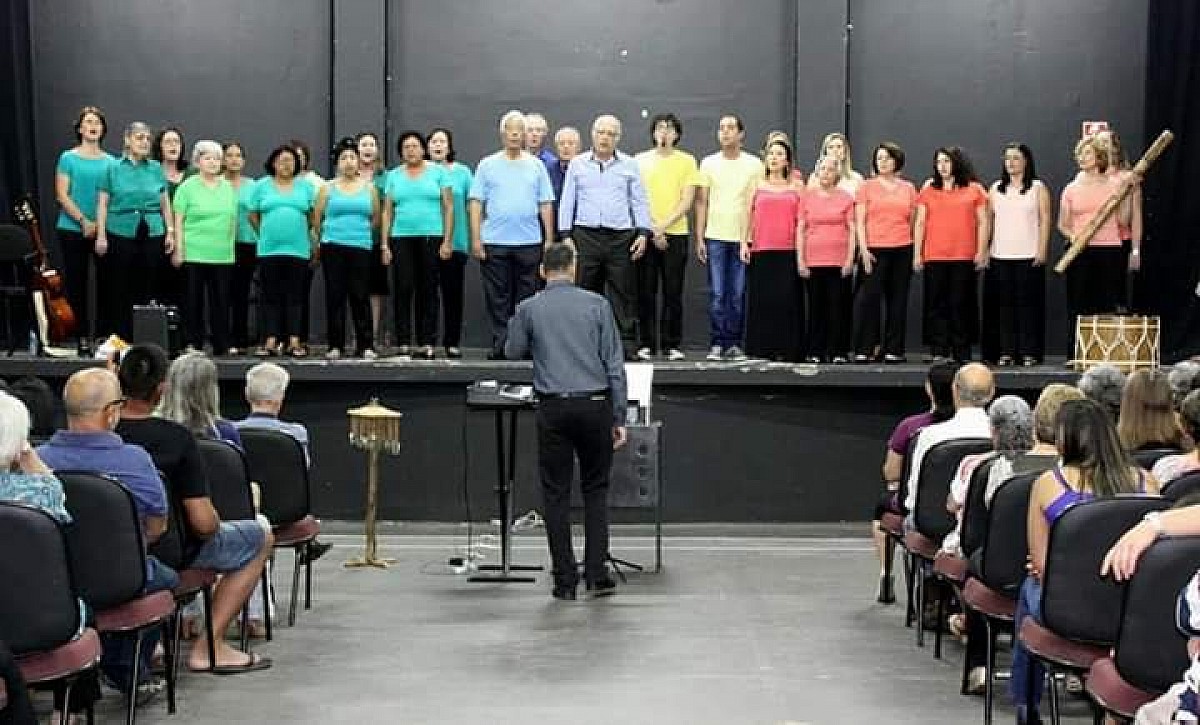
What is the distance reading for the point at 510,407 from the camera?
8836mm

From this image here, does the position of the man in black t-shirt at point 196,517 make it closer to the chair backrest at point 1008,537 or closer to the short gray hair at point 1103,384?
the chair backrest at point 1008,537

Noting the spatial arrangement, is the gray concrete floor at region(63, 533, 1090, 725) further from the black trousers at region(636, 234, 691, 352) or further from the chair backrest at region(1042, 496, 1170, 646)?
the black trousers at region(636, 234, 691, 352)

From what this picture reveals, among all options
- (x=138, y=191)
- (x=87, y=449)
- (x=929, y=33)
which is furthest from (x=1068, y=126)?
(x=87, y=449)

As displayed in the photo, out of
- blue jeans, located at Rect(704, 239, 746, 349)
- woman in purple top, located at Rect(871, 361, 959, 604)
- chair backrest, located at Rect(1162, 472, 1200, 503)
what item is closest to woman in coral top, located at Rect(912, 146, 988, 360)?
blue jeans, located at Rect(704, 239, 746, 349)

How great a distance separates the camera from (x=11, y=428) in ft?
16.9

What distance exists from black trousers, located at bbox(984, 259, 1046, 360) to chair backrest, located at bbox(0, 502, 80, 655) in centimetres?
800

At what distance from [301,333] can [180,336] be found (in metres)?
0.77

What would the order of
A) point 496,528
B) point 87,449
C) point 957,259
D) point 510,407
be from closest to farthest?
1. point 87,449
2. point 510,407
3. point 496,528
4. point 957,259

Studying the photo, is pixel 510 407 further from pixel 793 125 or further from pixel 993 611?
pixel 793 125

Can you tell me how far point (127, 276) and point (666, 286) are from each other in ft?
11.3

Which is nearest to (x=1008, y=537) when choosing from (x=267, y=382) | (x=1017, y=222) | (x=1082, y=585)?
(x=1082, y=585)

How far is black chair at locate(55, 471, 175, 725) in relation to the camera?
217 inches

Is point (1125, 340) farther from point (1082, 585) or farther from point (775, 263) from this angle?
point (1082, 585)

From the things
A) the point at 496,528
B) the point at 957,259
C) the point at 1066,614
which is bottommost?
the point at 496,528
